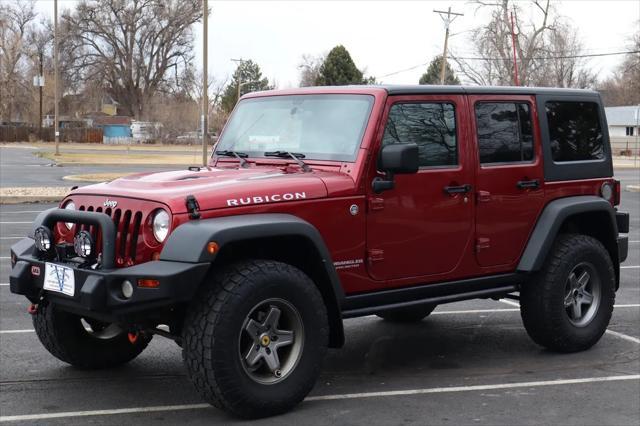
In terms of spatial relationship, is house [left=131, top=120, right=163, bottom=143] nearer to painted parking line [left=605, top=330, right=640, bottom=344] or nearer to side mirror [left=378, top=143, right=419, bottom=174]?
painted parking line [left=605, top=330, right=640, bottom=344]

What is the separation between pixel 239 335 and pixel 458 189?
198 centimetres

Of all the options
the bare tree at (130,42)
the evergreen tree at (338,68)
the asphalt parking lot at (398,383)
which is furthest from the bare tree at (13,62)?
the asphalt parking lot at (398,383)

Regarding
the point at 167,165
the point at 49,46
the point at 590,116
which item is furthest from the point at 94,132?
the point at 590,116

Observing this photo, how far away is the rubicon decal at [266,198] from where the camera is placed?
499 centimetres

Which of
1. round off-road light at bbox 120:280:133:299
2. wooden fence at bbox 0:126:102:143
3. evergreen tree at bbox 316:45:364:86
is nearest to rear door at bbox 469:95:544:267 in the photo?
round off-road light at bbox 120:280:133:299

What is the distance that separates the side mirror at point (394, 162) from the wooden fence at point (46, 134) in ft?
238

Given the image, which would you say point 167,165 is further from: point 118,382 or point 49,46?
point 49,46

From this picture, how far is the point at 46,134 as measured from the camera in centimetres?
7519

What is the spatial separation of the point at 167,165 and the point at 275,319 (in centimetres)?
3383

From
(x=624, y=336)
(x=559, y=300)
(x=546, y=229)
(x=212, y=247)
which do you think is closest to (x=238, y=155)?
(x=212, y=247)

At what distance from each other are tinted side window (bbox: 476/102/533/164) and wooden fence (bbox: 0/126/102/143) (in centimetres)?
7194

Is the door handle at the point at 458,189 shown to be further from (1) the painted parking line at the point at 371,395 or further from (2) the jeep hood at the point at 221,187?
(1) the painted parking line at the point at 371,395

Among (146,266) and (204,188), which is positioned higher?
(204,188)

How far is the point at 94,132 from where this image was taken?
77562 millimetres
